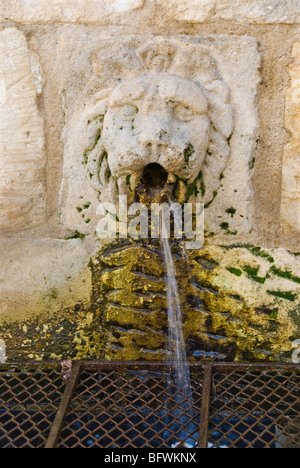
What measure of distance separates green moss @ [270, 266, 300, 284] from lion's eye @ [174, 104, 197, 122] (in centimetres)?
52

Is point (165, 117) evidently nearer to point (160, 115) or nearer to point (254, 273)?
point (160, 115)

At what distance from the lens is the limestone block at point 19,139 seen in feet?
4.92

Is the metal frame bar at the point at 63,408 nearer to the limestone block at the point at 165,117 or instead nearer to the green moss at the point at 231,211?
the limestone block at the point at 165,117

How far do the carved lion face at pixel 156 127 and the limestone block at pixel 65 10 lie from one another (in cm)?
21

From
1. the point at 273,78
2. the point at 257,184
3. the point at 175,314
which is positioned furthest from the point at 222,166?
the point at 175,314

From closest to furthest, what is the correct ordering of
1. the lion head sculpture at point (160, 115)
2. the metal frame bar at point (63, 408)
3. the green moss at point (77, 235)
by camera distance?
the metal frame bar at point (63, 408) → the lion head sculpture at point (160, 115) → the green moss at point (77, 235)

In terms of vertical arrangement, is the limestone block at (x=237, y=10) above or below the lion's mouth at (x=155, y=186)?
above

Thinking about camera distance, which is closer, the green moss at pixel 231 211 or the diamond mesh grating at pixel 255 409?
the diamond mesh grating at pixel 255 409

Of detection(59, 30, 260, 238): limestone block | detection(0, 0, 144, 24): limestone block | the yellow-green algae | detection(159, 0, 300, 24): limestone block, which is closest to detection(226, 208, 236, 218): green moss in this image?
detection(59, 30, 260, 238): limestone block

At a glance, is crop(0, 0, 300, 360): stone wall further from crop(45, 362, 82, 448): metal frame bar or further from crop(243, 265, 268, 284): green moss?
crop(45, 362, 82, 448): metal frame bar

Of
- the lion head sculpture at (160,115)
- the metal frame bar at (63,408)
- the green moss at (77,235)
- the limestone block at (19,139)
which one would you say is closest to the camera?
the metal frame bar at (63,408)

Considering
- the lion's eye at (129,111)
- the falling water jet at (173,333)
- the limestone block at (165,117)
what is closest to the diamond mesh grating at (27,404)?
the falling water jet at (173,333)

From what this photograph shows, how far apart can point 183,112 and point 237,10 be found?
0.32m

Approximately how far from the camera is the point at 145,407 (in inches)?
57.8
